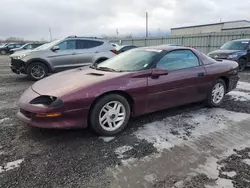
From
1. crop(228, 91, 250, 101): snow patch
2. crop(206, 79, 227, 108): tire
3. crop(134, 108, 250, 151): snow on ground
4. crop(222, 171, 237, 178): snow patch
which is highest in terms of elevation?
crop(206, 79, 227, 108): tire

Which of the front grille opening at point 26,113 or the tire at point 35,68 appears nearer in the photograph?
the front grille opening at point 26,113

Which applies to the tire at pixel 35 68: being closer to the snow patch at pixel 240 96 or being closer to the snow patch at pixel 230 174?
the snow patch at pixel 240 96

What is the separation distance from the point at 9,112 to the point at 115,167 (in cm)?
300

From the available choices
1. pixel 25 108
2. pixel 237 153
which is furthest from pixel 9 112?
pixel 237 153

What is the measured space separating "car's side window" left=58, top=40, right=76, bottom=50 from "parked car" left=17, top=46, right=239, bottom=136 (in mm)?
4585

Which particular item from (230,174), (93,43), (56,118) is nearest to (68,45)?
(93,43)

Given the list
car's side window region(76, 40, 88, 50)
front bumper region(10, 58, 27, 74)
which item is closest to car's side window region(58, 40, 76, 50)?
car's side window region(76, 40, 88, 50)

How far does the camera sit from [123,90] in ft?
11.3

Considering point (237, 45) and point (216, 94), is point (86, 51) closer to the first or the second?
point (216, 94)

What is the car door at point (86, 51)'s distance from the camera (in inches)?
338

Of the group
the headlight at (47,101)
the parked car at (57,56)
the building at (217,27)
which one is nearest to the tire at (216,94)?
the headlight at (47,101)

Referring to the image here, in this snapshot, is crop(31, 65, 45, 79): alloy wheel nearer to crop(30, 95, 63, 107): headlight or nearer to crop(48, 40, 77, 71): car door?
crop(48, 40, 77, 71): car door

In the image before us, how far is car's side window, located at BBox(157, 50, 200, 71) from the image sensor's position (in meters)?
4.01

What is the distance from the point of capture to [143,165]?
8.65ft
